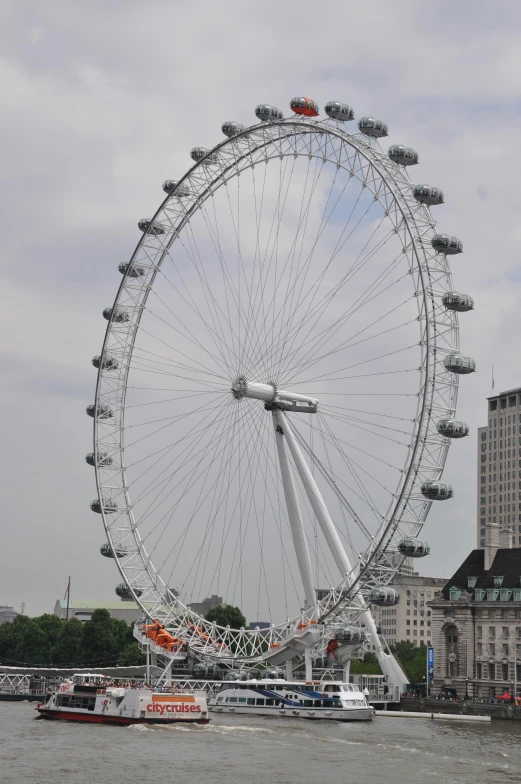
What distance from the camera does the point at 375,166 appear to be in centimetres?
7225

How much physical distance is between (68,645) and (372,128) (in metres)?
73.9

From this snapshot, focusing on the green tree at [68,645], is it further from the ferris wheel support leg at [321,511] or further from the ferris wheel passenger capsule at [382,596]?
the ferris wheel passenger capsule at [382,596]

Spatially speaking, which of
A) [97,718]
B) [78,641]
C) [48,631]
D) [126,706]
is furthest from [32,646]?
[126,706]

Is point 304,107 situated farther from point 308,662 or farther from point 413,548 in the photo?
point 308,662

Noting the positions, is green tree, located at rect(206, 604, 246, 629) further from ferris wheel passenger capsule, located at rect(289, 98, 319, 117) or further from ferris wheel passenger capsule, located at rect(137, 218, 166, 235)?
ferris wheel passenger capsule, located at rect(289, 98, 319, 117)

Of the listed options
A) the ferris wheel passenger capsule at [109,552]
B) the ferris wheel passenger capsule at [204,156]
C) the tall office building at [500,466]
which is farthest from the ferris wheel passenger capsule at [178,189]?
the tall office building at [500,466]

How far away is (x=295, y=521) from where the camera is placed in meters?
81.4

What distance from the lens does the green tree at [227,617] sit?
405 ft

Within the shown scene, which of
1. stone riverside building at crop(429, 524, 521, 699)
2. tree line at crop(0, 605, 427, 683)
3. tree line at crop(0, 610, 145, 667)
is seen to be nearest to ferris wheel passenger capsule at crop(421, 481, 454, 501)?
stone riverside building at crop(429, 524, 521, 699)

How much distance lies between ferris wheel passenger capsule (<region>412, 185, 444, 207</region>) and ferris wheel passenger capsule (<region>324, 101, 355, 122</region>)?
25.3 feet

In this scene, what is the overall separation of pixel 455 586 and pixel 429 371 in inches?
1490

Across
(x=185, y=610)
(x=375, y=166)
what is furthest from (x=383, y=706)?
(x=375, y=166)

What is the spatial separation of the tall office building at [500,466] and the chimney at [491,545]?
79.7 metres

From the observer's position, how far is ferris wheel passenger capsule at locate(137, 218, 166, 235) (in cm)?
9000
